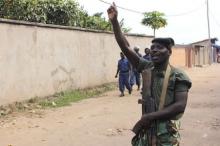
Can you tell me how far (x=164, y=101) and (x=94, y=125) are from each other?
23.7ft

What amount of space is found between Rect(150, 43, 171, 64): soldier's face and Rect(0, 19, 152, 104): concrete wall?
982 cm

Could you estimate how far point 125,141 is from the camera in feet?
30.8

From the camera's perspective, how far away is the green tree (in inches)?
1540

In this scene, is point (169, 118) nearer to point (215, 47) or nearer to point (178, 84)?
point (178, 84)

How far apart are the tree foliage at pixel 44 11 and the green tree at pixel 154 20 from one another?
13.0 m

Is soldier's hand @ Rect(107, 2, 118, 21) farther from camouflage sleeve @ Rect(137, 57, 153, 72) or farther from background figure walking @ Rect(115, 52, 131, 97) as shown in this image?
background figure walking @ Rect(115, 52, 131, 97)

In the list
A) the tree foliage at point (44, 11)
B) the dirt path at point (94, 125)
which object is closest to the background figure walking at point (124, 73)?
the dirt path at point (94, 125)

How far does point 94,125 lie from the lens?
1140 centimetres

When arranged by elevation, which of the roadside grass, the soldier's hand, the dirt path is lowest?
the dirt path

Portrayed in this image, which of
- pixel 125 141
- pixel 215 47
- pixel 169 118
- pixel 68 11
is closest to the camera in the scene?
pixel 169 118

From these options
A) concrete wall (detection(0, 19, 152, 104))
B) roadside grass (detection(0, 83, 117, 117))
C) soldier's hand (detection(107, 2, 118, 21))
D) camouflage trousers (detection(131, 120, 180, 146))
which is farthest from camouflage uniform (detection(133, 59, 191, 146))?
concrete wall (detection(0, 19, 152, 104))

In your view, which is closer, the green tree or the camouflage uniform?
the camouflage uniform

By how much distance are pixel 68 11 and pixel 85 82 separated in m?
5.17

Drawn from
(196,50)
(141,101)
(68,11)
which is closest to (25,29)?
(68,11)
